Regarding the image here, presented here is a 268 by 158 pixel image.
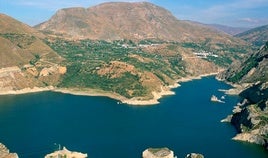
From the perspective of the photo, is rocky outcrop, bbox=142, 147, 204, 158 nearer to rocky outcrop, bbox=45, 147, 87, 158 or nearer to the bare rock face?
the bare rock face

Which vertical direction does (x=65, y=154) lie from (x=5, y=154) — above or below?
below

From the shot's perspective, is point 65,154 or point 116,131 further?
point 116,131

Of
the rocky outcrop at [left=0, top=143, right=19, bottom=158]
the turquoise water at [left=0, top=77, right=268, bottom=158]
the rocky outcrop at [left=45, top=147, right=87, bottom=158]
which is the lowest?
the turquoise water at [left=0, top=77, right=268, bottom=158]

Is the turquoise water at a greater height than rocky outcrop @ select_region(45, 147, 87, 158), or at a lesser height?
lesser

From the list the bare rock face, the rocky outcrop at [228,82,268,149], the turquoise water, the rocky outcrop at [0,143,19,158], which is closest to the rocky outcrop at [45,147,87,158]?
the turquoise water

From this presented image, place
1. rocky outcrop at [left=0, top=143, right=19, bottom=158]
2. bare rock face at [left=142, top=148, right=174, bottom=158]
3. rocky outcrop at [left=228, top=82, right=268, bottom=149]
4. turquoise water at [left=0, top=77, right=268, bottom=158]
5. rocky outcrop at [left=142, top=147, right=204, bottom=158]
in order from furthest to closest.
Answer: rocky outcrop at [left=228, top=82, right=268, bottom=149]
turquoise water at [left=0, top=77, right=268, bottom=158]
bare rock face at [left=142, top=148, right=174, bottom=158]
rocky outcrop at [left=142, top=147, right=204, bottom=158]
rocky outcrop at [left=0, top=143, right=19, bottom=158]

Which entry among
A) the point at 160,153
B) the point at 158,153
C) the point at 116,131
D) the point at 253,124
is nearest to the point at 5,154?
the point at 158,153

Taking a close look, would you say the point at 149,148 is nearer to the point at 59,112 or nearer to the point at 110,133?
the point at 110,133

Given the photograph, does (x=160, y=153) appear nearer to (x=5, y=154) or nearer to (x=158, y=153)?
(x=158, y=153)

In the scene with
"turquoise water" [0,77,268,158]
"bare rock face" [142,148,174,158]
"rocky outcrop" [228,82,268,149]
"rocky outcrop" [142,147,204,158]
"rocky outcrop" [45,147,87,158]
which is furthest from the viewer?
"rocky outcrop" [228,82,268,149]
